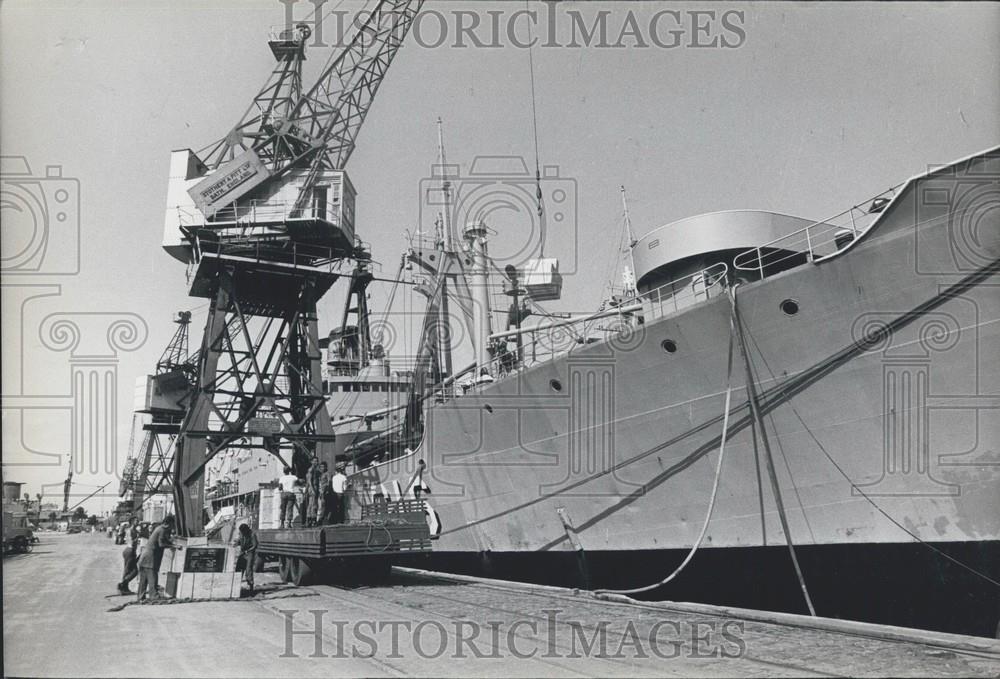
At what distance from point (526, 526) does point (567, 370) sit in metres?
3.42

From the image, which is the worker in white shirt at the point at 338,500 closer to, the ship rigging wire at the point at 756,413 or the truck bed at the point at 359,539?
the truck bed at the point at 359,539

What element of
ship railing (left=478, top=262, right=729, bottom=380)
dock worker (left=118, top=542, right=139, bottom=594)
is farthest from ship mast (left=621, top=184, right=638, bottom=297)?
dock worker (left=118, top=542, right=139, bottom=594)

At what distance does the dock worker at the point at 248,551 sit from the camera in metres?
10.4

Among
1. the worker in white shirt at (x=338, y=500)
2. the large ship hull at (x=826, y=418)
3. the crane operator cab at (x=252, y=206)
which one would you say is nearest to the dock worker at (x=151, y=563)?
the worker in white shirt at (x=338, y=500)

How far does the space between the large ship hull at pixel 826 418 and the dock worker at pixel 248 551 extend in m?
5.05

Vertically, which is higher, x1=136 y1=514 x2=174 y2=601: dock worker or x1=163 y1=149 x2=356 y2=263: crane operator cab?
x1=163 y1=149 x2=356 y2=263: crane operator cab

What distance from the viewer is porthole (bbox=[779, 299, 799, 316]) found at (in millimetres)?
8734

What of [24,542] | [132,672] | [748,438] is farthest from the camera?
[24,542]

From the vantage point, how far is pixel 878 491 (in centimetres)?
843

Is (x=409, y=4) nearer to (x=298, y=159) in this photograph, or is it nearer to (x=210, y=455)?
(x=298, y=159)

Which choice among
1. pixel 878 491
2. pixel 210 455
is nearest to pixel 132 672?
pixel 878 491

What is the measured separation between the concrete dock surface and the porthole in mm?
3653

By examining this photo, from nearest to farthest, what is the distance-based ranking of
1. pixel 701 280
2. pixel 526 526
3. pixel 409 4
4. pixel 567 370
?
1. pixel 701 280
2. pixel 567 370
3. pixel 526 526
4. pixel 409 4

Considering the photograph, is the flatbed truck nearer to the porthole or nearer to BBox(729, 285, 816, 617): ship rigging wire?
BBox(729, 285, 816, 617): ship rigging wire
